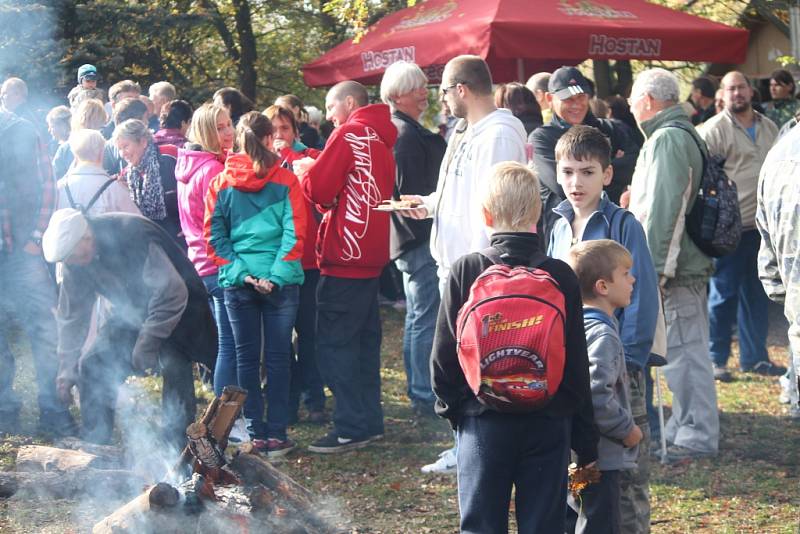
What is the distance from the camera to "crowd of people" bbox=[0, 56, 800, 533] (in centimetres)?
393

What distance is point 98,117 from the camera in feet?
26.2

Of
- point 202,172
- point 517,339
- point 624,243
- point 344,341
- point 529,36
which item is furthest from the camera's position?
point 529,36

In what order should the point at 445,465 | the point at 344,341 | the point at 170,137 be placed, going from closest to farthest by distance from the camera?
the point at 445,465, the point at 344,341, the point at 170,137

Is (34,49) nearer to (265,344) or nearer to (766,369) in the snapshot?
(265,344)

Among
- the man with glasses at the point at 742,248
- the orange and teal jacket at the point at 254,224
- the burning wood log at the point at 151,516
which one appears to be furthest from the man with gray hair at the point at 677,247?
the burning wood log at the point at 151,516

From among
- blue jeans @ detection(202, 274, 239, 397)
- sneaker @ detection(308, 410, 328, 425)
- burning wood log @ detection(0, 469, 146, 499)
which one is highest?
blue jeans @ detection(202, 274, 239, 397)

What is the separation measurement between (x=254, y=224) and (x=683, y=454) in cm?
291

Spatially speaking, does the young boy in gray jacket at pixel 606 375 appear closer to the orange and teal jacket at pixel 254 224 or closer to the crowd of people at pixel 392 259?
the crowd of people at pixel 392 259

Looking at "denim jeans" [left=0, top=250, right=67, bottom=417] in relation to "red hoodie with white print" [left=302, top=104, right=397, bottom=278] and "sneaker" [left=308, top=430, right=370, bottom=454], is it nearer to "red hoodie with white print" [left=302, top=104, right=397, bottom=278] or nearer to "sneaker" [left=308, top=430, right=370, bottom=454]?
"sneaker" [left=308, top=430, right=370, bottom=454]

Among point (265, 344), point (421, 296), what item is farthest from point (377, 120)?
point (265, 344)

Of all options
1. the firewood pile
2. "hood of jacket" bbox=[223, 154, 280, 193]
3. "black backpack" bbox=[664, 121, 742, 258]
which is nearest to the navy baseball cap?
"black backpack" bbox=[664, 121, 742, 258]

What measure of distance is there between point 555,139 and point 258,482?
9.03 ft

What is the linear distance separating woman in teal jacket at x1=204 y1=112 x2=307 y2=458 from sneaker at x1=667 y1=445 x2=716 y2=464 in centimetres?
235

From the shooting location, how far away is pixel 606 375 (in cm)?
401
